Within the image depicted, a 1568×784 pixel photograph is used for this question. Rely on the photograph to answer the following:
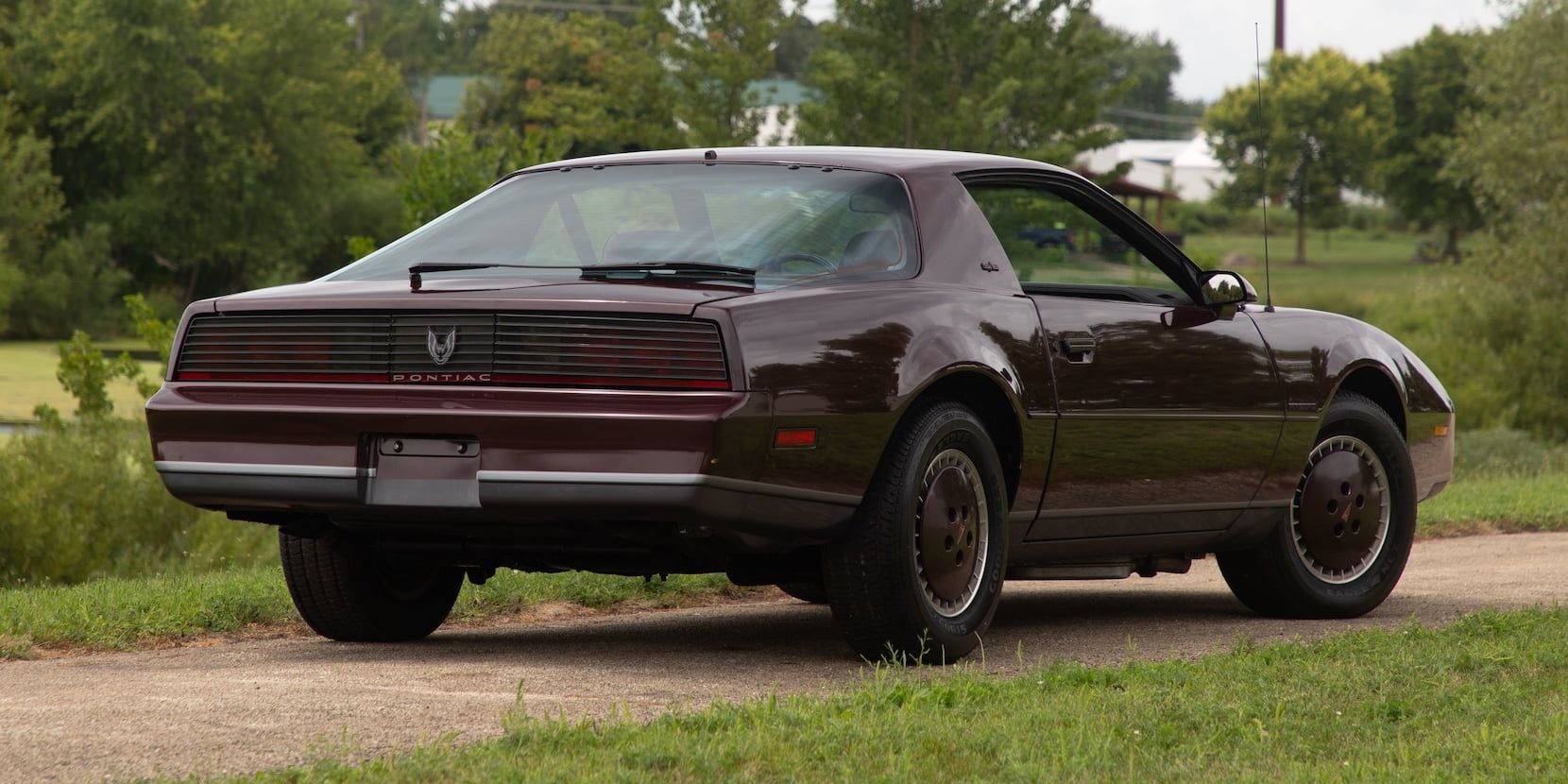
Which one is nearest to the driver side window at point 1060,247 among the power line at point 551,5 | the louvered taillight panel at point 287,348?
the louvered taillight panel at point 287,348

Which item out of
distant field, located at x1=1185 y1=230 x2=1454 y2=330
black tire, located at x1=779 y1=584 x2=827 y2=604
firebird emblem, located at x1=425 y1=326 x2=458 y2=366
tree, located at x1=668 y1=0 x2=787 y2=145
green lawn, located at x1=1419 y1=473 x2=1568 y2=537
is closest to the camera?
firebird emblem, located at x1=425 y1=326 x2=458 y2=366

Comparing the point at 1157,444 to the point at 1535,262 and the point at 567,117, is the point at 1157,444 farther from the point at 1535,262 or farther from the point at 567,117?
the point at 567,117

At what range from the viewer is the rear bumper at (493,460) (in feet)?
17.5

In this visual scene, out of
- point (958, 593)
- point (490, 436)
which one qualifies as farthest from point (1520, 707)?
point (490, 436)

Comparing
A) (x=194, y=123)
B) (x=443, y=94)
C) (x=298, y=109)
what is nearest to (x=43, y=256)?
(x=194, y=123)

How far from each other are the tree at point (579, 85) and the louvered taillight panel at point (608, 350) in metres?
33.2

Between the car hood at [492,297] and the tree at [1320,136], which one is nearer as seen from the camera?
the car hood at [492,297]

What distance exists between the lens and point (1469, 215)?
266 feet

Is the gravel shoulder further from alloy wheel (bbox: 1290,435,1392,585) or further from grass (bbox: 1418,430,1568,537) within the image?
grass (bbox: 1418,430,1568,537)

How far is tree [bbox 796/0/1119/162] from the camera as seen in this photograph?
3322 cm

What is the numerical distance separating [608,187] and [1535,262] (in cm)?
3152

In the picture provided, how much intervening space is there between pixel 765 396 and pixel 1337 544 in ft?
11.1

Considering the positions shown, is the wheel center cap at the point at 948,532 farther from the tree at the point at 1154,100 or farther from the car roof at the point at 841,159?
the tree at the point at 1154,100

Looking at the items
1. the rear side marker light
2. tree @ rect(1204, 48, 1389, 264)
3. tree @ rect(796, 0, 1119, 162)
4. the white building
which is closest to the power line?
the white building
